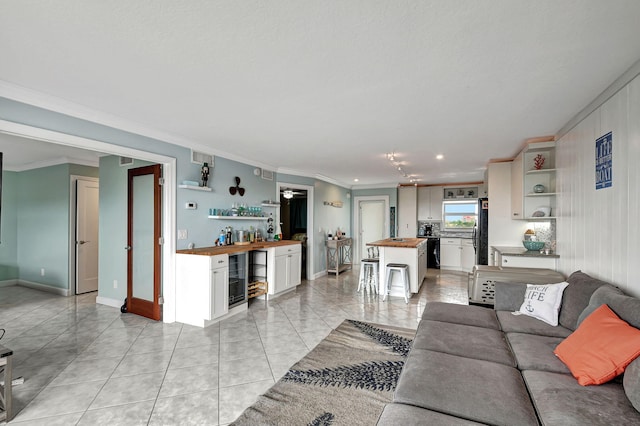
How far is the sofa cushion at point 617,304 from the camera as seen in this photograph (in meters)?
1.66

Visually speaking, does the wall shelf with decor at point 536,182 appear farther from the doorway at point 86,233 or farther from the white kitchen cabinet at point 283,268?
the doorway at point 86,233

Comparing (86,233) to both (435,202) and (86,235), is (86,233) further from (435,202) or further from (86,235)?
(435,202)

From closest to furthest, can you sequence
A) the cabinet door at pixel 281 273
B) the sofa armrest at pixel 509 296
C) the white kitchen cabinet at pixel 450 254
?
the sofa armrest at pixel 509 296 < the cabinet door at pixel 281 273 < the white kitchen cabinet at pixel 450 254

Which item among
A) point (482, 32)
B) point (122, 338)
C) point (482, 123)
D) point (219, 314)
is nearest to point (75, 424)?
point (122, 338)

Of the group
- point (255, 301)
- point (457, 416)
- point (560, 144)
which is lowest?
point (255, 301)

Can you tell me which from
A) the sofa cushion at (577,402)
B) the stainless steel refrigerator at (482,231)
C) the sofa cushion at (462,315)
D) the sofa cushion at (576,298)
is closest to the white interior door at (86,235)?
the sofa cushion at (462,315)

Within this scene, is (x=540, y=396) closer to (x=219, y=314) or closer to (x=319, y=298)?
(x=219, y=314)

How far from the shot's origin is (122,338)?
3.32 metres

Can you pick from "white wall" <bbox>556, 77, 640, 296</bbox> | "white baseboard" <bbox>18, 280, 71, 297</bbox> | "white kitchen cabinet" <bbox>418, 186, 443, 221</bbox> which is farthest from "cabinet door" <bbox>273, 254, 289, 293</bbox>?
"white kitchen cabinet" <bbox>418, 186, 443, 221</bbox>

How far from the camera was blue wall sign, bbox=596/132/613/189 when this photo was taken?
2.38 metres

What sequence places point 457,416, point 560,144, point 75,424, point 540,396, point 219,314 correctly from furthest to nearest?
point 219,314 < point 560,144 < point 75,424 < point 540,396 < point 457,416

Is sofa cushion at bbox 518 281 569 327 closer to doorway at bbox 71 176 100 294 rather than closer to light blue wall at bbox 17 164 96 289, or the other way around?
doorway at bbox 71 176 100 294

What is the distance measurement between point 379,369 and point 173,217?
9.77 feet

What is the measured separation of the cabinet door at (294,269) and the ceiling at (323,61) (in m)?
2.53
